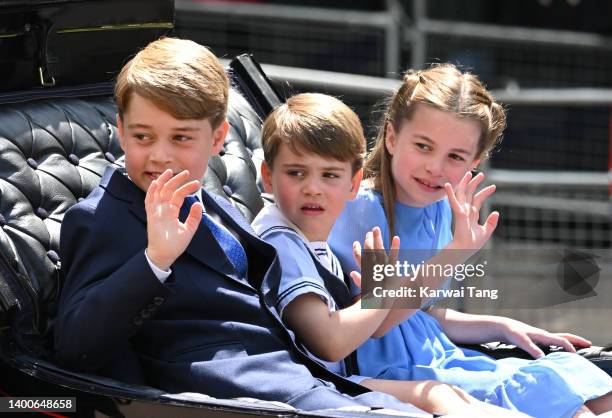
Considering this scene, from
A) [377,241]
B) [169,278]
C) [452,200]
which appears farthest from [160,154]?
[452,200]

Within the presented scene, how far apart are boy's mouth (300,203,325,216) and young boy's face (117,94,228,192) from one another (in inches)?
12.3

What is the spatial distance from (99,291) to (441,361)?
96 cm

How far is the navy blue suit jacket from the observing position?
94.5 inches

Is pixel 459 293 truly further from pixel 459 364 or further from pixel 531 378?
pixel 531 378

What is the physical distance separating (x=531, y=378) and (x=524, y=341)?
0.38 m

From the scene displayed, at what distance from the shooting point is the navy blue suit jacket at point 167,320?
7.88ft

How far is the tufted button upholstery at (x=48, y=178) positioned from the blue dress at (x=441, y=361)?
35 cm

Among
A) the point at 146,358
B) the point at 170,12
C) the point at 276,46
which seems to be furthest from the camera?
the point at 276,46

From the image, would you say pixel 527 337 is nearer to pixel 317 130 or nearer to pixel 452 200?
pixel 452 200

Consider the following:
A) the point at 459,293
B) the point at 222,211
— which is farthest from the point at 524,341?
the point at 222,211

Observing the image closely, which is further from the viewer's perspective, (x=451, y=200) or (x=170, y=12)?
(x=170, y=12)

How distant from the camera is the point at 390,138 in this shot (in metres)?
3.04

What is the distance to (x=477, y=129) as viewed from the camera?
2.98m

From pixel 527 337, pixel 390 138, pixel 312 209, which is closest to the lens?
pixel 312 209
